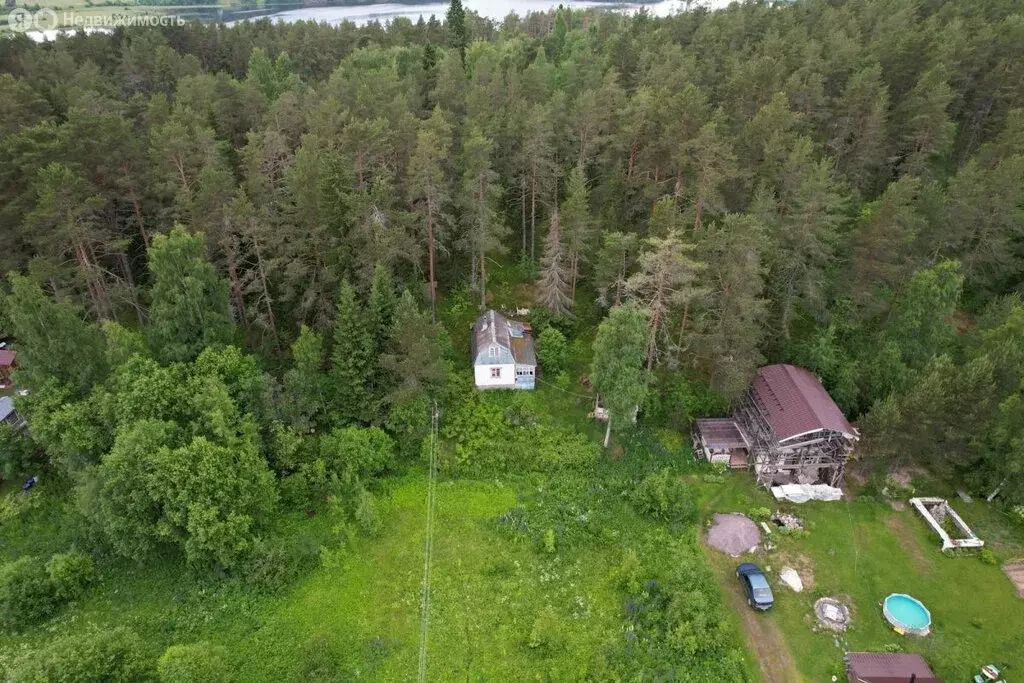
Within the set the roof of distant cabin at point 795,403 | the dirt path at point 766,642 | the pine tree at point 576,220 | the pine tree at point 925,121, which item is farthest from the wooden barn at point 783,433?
the pine tree at point 925,121

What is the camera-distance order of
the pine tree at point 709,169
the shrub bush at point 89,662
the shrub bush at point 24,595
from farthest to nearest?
the pine tree at point 709,169, the shrub bush at point 24,595, the shrub bush at point 89,662

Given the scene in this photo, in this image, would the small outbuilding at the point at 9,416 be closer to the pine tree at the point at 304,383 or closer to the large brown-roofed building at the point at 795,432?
the pine tree at the point at 304,383

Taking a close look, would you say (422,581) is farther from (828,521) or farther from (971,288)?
(971,288)

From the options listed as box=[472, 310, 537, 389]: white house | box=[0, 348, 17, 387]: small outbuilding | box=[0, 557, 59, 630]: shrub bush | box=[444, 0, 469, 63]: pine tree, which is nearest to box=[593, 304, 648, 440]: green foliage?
box=[472, 310, 537, 389]: white house

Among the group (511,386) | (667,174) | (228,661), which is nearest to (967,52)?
(667,174)

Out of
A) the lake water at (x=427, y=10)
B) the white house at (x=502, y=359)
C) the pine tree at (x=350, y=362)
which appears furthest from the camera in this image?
the lake water at (x=427, y=10)

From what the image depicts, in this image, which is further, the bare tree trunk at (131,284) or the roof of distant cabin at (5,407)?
the bare tree trunk at (131,284)
